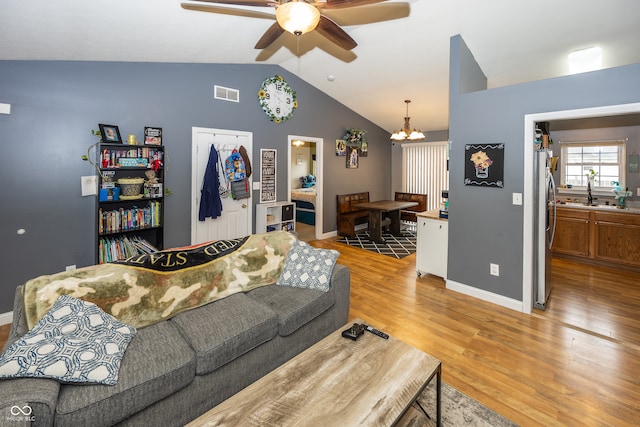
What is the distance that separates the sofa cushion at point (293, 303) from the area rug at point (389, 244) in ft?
9.42

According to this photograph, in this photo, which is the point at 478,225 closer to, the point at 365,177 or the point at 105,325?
the point at 105,325

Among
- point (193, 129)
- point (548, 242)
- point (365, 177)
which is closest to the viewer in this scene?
point (548, 242)

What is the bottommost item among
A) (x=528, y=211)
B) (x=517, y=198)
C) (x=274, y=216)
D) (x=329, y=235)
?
(x=329, y=235)

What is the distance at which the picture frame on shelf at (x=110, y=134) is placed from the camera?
338 centimetres

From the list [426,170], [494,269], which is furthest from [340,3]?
[426,170]

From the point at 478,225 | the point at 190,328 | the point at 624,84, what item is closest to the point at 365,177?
the point at 478,225

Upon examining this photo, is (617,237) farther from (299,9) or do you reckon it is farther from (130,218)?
(130,218)

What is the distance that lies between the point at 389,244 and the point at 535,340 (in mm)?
3236

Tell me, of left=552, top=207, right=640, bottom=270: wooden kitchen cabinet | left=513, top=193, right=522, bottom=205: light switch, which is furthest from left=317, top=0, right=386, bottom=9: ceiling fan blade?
left=552, top=207, right=640, bottom=270: wooden kitchen cabinet

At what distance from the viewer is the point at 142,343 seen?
1.75m

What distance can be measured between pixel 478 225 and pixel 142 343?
330 centimetres

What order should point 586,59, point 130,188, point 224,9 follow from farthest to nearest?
point 586,59 → point 130,188 → point 224,9

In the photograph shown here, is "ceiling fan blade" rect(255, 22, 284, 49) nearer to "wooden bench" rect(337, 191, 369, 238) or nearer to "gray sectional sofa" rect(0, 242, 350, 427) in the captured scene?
"gray sectional sofa" rect(0, 242, 350, 427)

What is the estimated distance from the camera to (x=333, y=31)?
7.68ft
